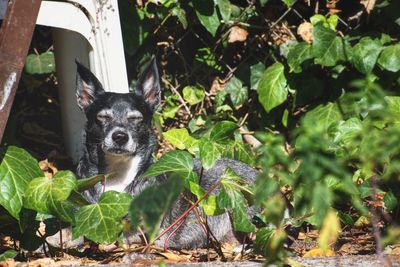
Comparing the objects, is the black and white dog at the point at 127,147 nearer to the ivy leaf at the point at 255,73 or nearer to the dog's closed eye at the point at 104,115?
the dog's closed eye at the point at 104,115

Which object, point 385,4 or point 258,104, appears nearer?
point 385,4

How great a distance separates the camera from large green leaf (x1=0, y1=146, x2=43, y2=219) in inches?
166

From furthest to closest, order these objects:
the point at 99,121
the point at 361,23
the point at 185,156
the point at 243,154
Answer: the point at 361,23 < the point at 243,154 < the point at 99,121 < the point at 185,156

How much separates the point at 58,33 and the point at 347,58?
2.32 meters

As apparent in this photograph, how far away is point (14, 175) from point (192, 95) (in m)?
3.57

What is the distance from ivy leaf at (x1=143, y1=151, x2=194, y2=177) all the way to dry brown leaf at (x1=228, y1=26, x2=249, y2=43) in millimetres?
3156

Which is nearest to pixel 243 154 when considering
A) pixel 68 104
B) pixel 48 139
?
pixel 68 104

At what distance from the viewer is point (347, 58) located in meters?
6.82

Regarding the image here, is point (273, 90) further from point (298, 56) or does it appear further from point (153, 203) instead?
point (153, 203)

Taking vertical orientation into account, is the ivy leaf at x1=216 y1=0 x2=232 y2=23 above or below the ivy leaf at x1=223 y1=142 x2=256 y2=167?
above

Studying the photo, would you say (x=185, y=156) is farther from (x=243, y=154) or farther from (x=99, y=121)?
(x=243, y=154)

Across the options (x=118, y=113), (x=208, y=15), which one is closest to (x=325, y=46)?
(x=208, y=15)

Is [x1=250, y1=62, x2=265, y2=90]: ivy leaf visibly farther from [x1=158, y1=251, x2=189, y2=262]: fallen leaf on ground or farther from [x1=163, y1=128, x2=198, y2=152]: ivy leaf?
[x1=158, y1=251, x2=189, y2=262]: fallen leaf on ground

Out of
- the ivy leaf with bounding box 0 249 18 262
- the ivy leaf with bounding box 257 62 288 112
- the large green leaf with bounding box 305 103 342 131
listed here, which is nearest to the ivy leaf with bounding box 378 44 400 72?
the large green leaf with bounding box 305 103 342 131
